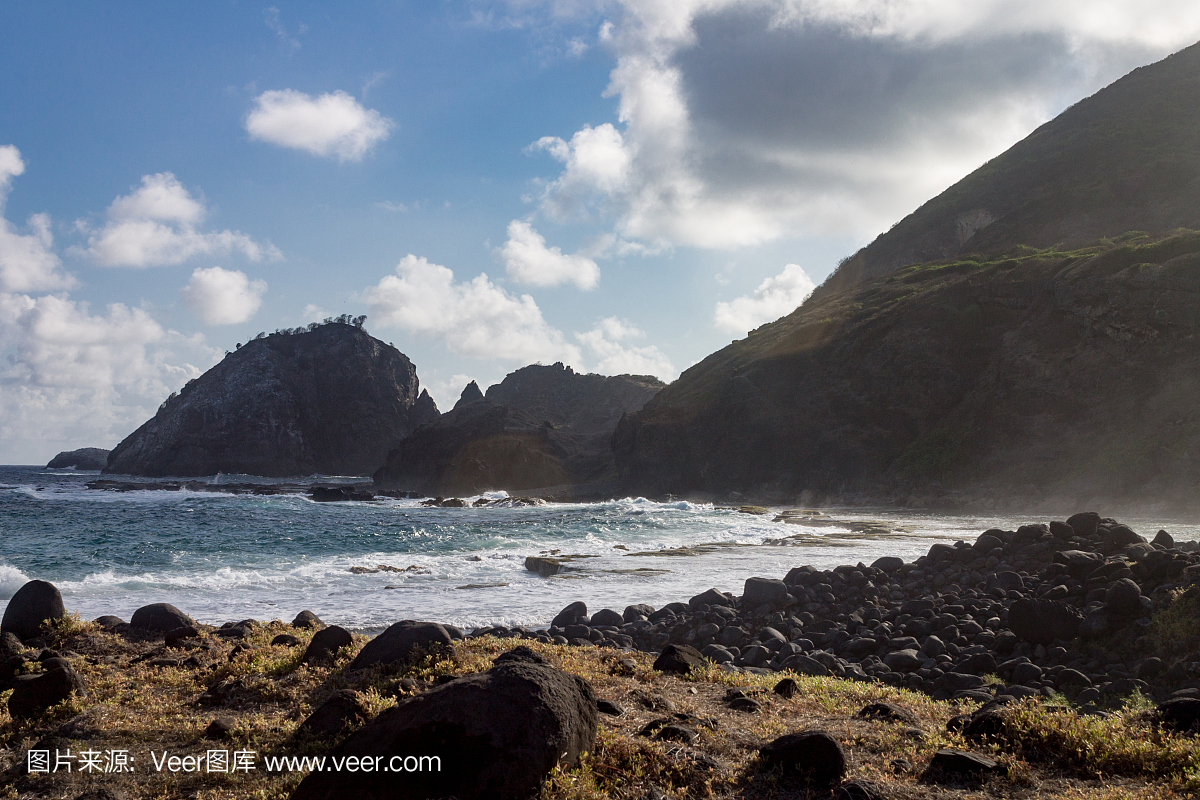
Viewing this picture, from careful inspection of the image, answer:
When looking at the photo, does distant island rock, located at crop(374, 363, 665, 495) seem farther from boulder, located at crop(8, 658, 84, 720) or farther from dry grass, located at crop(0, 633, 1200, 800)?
boulder, located at crop(8, 658, 84, 720)

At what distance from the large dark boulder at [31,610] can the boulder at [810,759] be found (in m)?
10.6

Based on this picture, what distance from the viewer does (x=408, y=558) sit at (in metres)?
25.0

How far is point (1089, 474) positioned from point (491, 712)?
49.6 meters

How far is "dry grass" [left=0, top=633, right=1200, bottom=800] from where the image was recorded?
4.82 metres

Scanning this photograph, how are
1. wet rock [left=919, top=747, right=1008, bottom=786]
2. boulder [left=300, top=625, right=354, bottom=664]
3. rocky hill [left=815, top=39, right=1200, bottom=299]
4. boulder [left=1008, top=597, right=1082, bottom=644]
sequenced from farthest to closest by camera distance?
rocky hill [left=815, top=39, right=1200, bottom=299]
boulder [left=1008, top=597, right=1082, bottom=644]
boulder [left=300, top=625, right=354, bottom=664]
wet rock [left=919, top=747, right=1008, bottom=786]

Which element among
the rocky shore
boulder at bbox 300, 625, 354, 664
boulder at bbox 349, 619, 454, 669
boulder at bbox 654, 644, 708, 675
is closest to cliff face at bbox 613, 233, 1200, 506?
the rocky shore

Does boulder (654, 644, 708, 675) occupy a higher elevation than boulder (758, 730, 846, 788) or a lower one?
lower

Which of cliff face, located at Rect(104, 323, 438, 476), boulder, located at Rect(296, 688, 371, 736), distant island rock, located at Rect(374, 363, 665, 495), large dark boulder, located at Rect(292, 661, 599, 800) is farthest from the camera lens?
cliff face, located at Rect(104, 323, 438, 476)

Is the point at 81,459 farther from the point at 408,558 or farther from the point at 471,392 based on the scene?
the point at 408,558

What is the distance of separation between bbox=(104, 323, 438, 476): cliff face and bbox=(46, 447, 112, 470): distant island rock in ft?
160

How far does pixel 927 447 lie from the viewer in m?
56.1

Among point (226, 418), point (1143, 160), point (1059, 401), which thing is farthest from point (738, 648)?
point (226, 418)

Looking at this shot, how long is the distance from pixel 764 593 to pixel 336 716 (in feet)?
34.7

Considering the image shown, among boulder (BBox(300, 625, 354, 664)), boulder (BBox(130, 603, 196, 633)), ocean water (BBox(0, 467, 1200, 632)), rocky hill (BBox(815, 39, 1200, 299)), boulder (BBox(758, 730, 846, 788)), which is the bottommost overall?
ocean water (BBox(0, 467, 1200, 632))
